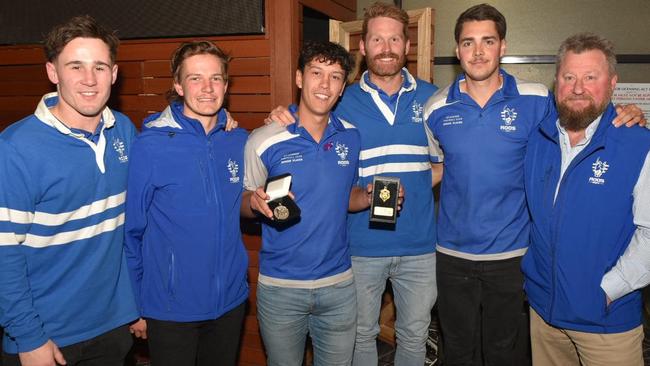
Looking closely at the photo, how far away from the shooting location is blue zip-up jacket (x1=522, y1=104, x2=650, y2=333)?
81.1 inches

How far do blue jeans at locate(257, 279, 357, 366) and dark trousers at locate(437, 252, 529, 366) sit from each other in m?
0.57

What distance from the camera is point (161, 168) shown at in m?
2.12

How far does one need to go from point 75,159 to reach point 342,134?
1.20 metres

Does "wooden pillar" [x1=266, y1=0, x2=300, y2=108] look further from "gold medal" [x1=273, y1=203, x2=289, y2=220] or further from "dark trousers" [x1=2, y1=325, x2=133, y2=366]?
"dark trousers" [x1=2, y1=325, x2=133, y2=366]

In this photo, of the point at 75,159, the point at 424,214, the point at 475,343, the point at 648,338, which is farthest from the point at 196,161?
the point at 648,338

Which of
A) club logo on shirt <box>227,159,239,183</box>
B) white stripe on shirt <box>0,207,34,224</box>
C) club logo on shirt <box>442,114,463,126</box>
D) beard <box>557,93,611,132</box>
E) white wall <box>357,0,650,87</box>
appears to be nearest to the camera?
white stripe on shirt <box>0,207,34,224</box>

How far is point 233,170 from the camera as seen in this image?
233 cm

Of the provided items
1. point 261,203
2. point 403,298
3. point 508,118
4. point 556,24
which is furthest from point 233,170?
point 556,24

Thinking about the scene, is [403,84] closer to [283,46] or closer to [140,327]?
[283,46]

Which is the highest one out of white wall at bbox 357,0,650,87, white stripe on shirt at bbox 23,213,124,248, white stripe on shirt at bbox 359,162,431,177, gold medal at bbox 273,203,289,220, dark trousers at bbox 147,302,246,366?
white wall at bbox 357,0,650,87

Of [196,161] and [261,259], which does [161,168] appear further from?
[261,259]

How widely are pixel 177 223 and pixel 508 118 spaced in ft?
5.50

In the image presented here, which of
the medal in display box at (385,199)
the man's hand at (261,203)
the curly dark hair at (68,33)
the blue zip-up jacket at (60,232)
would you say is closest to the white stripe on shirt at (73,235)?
the blue zip-up jacket at (60,232)

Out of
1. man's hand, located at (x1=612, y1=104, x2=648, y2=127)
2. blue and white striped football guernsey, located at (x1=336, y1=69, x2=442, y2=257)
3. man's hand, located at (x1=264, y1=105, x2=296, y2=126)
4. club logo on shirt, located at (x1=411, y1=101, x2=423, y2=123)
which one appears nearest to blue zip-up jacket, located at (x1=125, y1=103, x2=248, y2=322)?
man's hand, located at (x1=264, y1=105, x2=296, y2=126)
